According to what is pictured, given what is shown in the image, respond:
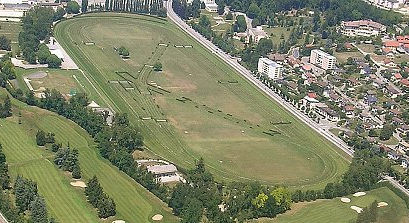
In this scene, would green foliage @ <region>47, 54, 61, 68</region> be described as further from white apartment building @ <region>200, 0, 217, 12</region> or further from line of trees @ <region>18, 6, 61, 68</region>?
white apartment building @ <region>200, 0, 217, 12</region>

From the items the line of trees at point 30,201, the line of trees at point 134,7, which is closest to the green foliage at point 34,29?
the line of trees at point 134,7

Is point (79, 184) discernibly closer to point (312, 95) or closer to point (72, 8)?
point (312, 95)

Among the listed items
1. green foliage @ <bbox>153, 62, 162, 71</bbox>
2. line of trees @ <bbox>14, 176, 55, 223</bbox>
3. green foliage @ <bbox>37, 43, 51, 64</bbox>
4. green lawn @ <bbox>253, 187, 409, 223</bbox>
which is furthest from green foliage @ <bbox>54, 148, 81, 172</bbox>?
green foliage @ <bbox>153, 62, 162, 71</bbox>

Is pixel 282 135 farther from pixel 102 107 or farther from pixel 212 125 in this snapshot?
pixel 102 107

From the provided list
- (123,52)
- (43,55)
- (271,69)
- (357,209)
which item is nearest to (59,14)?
(123,52)

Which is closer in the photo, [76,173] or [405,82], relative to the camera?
[76,173]

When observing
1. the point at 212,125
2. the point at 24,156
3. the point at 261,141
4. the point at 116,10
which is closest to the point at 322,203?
the point at 261,141
